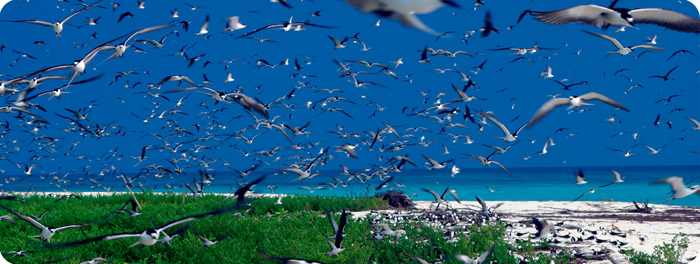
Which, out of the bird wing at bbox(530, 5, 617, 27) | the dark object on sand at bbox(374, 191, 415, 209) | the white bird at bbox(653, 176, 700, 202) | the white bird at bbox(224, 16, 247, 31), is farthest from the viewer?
the dark object on sand at bbox(374, 191, 415, 209)

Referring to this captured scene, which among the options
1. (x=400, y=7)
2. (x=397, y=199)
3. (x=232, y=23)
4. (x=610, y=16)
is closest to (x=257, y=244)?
(x=610, y=16)

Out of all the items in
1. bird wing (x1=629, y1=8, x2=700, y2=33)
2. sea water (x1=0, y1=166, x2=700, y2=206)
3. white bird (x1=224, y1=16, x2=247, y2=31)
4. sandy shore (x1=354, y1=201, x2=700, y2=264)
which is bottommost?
sandy shore (x1=354, y1=201, x2=700, y2=264)

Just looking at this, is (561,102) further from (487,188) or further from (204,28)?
(487,188)

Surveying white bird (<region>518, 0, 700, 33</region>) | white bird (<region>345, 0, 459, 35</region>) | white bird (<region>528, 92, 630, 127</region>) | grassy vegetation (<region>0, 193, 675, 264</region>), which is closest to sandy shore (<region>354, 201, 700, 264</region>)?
grassy vegetation (<region>0, 193, 675, 264</region>)

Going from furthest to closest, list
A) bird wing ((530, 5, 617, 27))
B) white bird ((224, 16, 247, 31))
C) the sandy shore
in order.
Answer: white bird ((224, 16, 247, 31)) → the sandy shore → bird wing ((530, 5, 617, 27))

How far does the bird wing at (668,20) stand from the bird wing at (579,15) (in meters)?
0.43

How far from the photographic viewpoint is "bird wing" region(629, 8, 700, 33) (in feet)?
22.1

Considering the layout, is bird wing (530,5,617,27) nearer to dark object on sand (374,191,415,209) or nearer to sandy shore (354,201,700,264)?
sandy shore (354,201,700,264)

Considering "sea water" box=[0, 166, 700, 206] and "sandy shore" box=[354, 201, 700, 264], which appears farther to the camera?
"sea water" box=[0, 166, 700, 206]

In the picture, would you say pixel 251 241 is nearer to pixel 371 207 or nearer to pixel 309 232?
pixel 309 232

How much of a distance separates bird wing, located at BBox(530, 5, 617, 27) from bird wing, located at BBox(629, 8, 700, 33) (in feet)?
1.41

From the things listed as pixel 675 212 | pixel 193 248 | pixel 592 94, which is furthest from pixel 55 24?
pixel 675 212

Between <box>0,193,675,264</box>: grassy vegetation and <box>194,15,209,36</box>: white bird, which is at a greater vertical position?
<box>194,15,209,36</box>: white bird

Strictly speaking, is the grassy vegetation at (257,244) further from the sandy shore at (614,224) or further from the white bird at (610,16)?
the white bird at (610,16)
